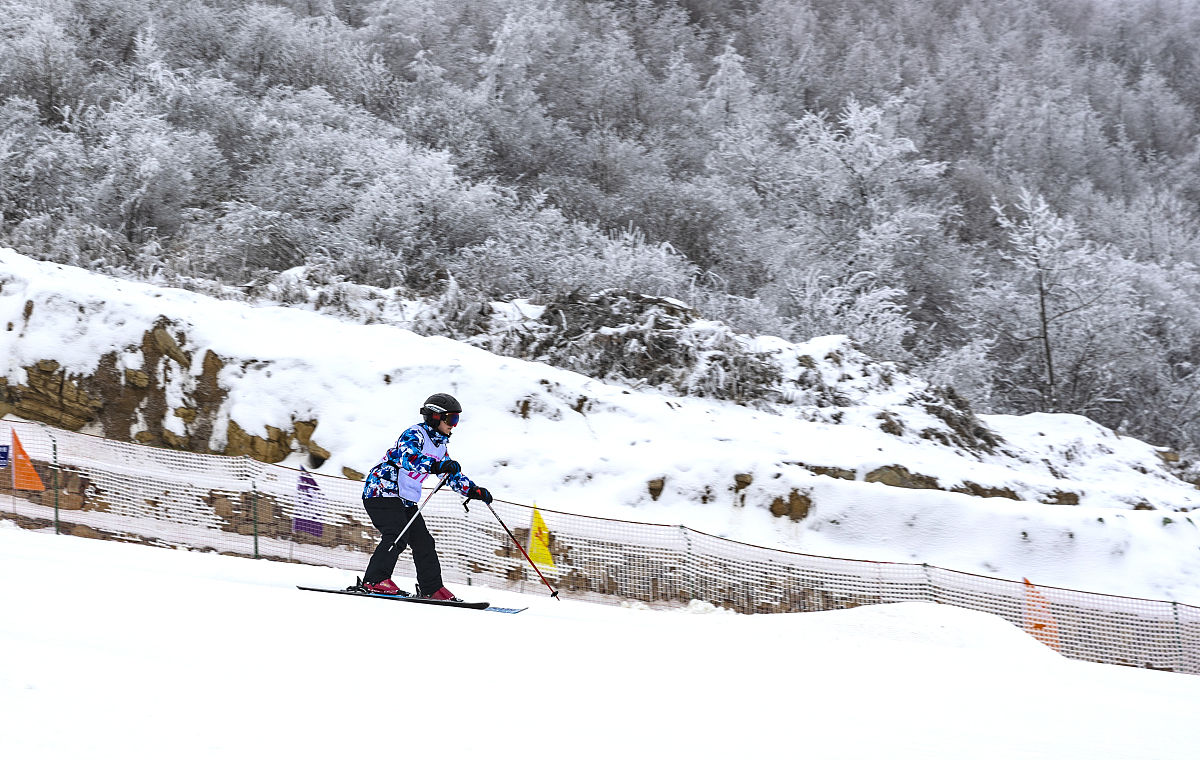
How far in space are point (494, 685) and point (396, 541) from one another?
2703 millimetres

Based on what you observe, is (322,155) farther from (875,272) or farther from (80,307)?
(875,272)

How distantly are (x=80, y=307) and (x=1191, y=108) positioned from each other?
5412cm

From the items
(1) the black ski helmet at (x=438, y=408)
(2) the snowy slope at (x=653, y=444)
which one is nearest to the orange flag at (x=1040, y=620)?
(2) the snowy slope at (x=653, y=444)

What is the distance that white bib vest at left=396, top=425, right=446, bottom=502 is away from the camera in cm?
727

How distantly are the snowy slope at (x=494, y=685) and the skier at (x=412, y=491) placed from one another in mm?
390

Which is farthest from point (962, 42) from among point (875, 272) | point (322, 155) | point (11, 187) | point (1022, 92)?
point (11, 187)

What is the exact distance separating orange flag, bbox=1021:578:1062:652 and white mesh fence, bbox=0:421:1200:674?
0.01 meters

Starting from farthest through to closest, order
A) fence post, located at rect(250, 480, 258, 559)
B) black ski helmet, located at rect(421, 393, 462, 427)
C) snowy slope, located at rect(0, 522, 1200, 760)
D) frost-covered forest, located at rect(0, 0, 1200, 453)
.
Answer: frost-covered forest, located at rect(0, 0, 1200, 453)
fence post, located at rect(250, 480, 258, 559)
black ski helmet, located at rect(421, 393, 462, 427)
snowy slope, located at rect(0, 522, 1200, 760)

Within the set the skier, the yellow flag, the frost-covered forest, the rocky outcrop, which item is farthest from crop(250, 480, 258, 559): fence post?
the frost-covered forest

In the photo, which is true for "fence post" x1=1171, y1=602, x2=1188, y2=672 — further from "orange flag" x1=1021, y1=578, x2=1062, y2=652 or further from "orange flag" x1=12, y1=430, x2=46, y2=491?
"orange flag" x1=12, y1=430, x2=46, y2=491

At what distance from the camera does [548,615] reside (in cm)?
763

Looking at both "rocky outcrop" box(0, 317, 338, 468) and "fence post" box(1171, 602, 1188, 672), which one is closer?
"fence post" box(1171, 602, 1188, 672)

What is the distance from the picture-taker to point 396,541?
7301 millimetres

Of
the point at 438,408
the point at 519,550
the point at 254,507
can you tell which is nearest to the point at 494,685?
the point at 438,408
